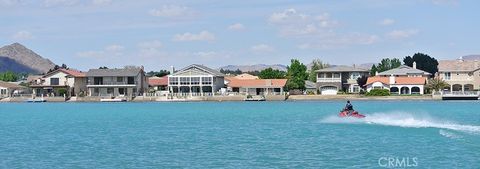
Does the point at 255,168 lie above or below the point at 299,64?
below

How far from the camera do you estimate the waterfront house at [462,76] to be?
11031 cm

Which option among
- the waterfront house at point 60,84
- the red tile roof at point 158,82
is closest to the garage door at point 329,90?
the red tile roof at point 158,82

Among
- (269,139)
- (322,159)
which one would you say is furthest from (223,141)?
(322,159)

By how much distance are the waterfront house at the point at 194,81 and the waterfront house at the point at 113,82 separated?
5.10m

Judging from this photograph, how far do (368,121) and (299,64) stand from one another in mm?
67462

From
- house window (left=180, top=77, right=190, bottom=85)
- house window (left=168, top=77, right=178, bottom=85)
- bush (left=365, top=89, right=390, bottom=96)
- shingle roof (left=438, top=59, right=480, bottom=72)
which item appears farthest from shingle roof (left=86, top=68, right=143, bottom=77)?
shingle roof (left=438, top=59, right=480, bottom=72)

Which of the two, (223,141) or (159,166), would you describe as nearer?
(159,166)

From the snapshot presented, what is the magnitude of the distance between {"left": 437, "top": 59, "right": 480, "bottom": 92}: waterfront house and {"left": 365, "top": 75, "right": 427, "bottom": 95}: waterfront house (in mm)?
6292

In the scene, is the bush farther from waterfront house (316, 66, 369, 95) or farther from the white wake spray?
the white wake spray

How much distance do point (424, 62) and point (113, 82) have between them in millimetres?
47965

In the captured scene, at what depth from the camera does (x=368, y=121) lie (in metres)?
52.2

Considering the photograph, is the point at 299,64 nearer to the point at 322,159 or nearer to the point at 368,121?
the point at 368,121

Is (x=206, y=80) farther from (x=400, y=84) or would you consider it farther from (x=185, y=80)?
(x=400, y=84)

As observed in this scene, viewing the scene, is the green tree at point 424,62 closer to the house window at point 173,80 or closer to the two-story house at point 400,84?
the two-story house at point 400,84
